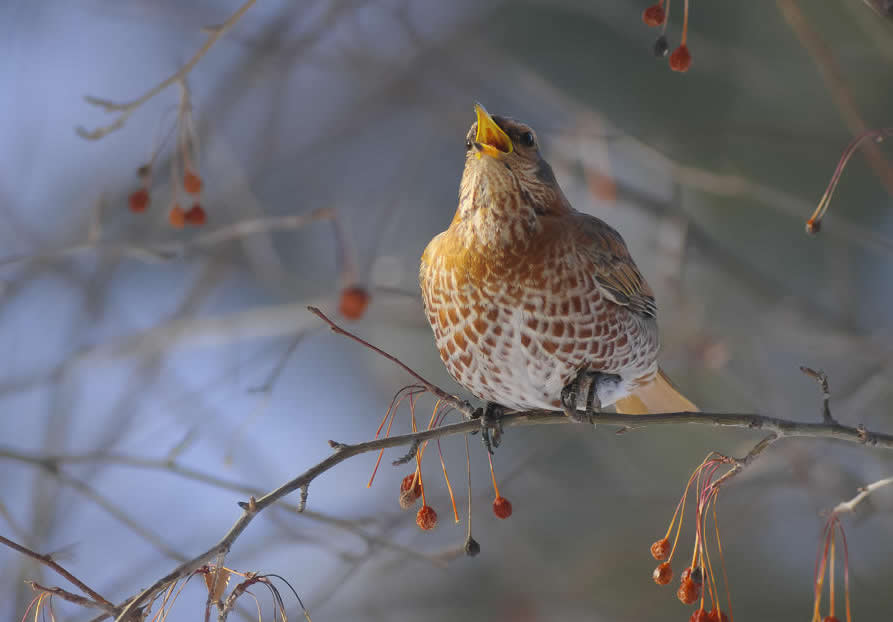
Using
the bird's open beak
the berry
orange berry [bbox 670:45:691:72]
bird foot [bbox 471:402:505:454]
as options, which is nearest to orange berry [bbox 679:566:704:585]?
the berry

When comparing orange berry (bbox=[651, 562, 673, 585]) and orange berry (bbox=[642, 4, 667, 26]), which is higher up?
orange berry (bbox=[642, 4, 667, 26])

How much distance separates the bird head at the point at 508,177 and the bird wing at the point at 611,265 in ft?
0.53

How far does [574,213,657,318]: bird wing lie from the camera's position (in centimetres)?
348

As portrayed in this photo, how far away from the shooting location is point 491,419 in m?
3.54

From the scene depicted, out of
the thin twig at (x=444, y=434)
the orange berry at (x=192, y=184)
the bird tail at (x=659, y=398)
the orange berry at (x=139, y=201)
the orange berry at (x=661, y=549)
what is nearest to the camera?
the thin twig at (x=444, y=434)

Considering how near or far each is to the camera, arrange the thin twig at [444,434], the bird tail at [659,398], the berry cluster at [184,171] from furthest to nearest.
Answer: the bird tail at [659,398] < the berry cluster at [184,171] < the thin twig at [444,434]

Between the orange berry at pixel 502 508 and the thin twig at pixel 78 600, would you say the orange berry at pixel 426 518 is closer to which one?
the orange berry at pixel 502 508

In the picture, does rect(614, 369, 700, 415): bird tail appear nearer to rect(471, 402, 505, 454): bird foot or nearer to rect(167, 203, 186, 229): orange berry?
rect(471, 402, 505, 454): bird foot

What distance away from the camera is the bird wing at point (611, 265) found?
137 inches

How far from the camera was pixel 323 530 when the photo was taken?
4617mm

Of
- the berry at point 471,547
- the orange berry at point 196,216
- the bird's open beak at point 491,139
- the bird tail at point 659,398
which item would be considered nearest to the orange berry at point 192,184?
the orange berry at point 196,216

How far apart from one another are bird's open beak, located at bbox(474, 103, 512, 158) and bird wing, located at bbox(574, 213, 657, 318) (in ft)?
1.45

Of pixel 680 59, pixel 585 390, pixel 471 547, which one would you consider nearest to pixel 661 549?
pixel 471 547

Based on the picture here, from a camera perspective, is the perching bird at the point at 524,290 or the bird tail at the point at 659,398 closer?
the perching bird at the point at 524,290
